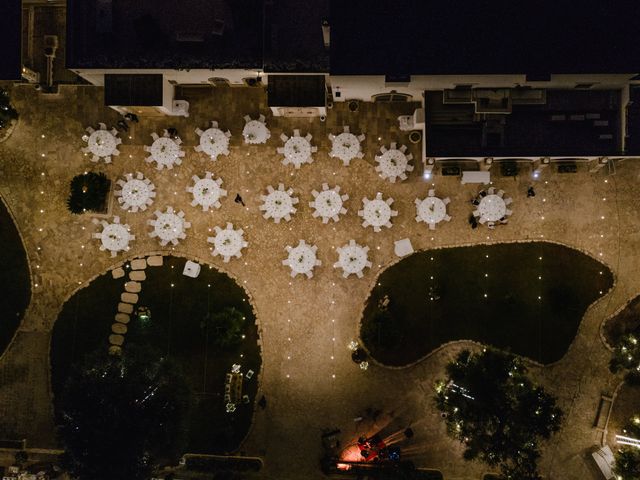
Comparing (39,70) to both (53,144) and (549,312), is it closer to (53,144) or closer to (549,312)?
(53,144)

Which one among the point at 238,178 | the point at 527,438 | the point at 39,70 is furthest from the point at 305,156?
the point at 527,438

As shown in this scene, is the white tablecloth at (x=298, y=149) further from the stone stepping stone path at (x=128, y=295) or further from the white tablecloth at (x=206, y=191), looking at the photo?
the stone stepping stone path at (x=128, y=295)

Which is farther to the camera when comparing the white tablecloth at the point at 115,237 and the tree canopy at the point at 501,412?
the white tablecloth at the point at 115,237

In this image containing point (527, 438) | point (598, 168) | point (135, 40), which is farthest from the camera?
point (598, 168)

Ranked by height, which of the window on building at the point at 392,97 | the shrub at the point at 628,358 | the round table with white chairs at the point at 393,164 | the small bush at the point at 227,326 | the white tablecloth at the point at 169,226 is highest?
the window on building at the point at 392,97

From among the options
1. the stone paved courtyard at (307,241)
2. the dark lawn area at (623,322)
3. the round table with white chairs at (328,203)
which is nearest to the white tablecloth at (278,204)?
the stone paved courtyard at (307,241)

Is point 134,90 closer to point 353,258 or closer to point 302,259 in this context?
point 302,259
